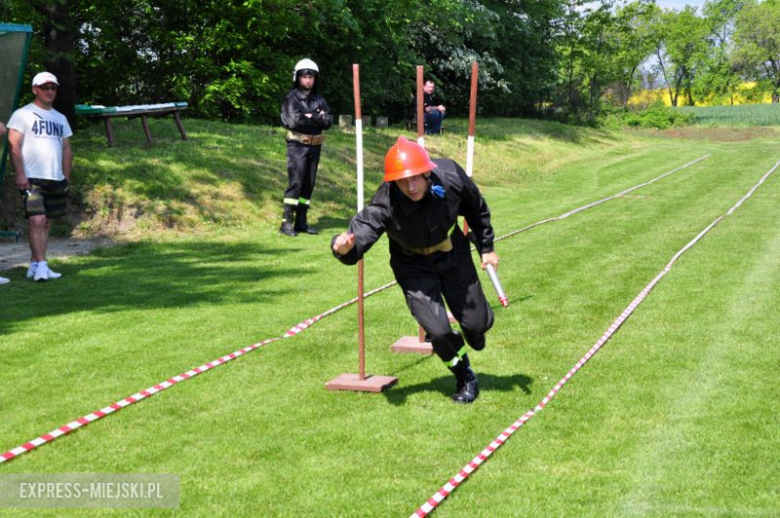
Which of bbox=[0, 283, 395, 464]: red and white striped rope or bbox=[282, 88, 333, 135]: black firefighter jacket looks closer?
bbox=[0, 283, 395, 464]: red and white striped rope

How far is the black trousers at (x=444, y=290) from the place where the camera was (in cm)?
637

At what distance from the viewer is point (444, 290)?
6.58 m

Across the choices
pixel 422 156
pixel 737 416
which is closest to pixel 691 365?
pixel 737 416

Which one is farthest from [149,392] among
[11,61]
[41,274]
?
[11,61]

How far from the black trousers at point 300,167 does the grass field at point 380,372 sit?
996 millimetres

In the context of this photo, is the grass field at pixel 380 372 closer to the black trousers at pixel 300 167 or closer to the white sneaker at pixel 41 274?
the white sneaker at pixel 41 274

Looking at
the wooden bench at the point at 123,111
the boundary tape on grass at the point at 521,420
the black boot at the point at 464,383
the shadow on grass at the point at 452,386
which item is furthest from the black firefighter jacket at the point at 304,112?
the black boot at the point at 464,383

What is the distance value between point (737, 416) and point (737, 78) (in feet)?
370

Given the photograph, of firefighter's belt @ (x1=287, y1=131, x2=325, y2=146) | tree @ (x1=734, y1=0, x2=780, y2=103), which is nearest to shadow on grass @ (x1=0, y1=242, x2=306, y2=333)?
firefighter's belt @ (x1=287, y1=131, x2=325, y2=146)

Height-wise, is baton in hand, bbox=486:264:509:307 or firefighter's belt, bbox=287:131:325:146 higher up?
firefighter's belt, bbox=287:131:325:146

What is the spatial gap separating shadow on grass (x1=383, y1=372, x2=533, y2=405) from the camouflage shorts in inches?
241

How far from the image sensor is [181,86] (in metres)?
23.8

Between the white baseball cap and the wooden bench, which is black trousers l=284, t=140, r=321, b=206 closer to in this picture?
the wooden bench

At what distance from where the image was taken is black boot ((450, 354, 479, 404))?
650 cm
